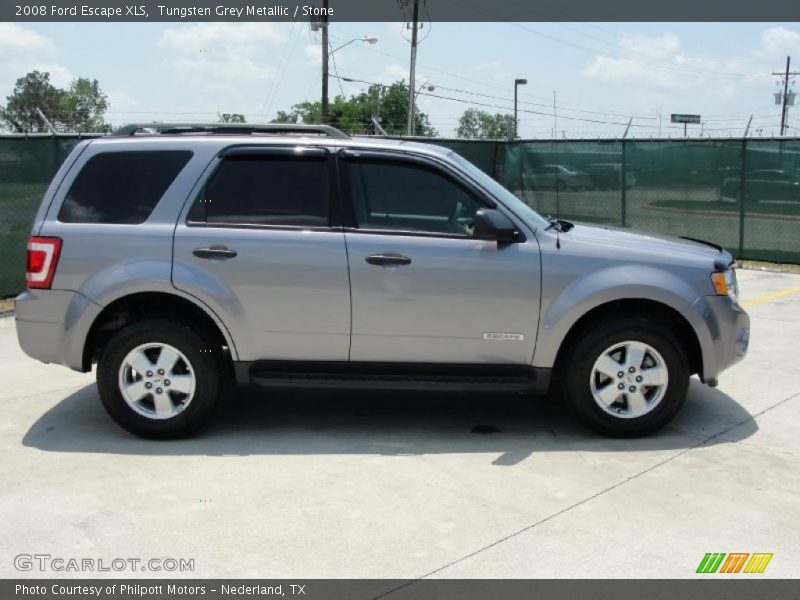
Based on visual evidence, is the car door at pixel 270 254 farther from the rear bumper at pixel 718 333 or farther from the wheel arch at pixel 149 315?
the rear bumper at pixel 718 333

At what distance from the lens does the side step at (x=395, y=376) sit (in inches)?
206

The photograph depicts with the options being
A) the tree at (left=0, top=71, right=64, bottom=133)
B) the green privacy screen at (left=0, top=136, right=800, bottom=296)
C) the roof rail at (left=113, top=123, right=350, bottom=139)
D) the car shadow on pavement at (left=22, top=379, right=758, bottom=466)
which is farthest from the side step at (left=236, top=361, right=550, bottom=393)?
the tree at (left=0, top=71, right=64, bottom=133)

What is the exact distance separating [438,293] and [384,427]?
1058mm

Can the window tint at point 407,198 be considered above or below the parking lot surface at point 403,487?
above

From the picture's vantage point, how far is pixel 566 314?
518 cm

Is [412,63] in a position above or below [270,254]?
above

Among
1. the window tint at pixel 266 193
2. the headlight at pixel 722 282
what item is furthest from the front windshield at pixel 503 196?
the headlight at pixel 722 282

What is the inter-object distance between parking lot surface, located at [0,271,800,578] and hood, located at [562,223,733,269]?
1142 millimetres

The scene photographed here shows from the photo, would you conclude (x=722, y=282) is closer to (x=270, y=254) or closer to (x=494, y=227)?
(x=494, y=227)

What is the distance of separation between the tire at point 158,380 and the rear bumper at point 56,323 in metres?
0.21

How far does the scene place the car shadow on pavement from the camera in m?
5.19

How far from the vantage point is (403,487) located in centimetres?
454

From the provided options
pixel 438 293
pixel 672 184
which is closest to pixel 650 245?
pixel 438 293

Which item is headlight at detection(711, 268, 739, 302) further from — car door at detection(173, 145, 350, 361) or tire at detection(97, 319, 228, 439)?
tire at detection(97, 319, 228, 439)
